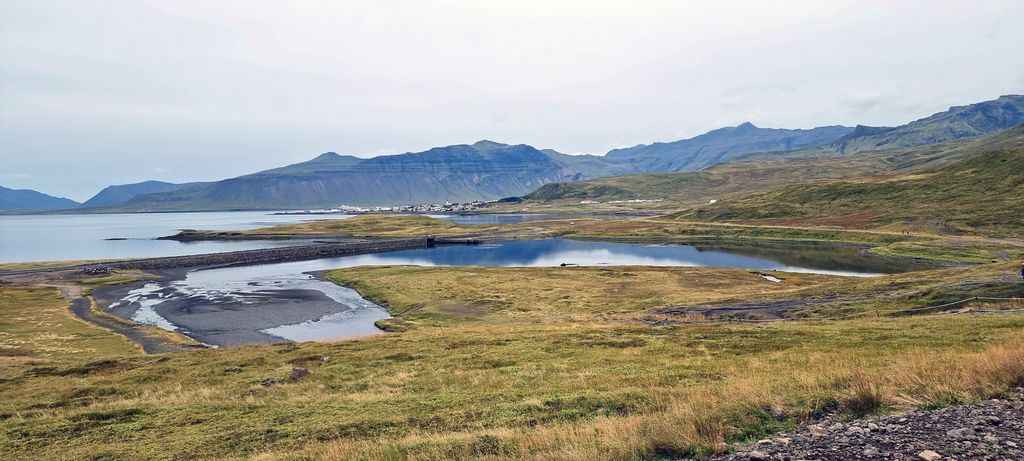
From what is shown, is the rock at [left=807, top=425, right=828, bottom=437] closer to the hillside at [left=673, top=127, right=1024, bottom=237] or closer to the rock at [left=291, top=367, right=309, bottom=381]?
the rock at [left=291, top=367, right=309, bottom=381]

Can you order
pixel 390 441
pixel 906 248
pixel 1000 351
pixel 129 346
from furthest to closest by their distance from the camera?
1. pixel 906 248
2. pixel 129 346
3. pixel 1000 351
4. pixel 390 441

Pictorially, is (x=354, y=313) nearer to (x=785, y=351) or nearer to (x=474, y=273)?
(x=474, y=273)

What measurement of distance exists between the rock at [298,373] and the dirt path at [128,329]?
1051 inches

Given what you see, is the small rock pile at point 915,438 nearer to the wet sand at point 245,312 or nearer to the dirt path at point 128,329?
the wet sand at point 245,312

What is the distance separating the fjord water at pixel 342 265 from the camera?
62.0m

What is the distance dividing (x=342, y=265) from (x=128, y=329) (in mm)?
70056

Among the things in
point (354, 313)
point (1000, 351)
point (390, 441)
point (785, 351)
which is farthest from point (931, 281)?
point (354, 313)

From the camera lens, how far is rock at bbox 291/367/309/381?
26953mm

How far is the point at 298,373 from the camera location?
2762 cm

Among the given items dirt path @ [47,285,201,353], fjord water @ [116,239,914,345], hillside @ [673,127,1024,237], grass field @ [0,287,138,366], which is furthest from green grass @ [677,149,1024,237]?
grass field @ [0,287,138,366]

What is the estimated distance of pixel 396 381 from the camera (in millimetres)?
24562

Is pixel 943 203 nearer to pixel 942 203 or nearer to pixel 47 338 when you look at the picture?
pixel 942 203

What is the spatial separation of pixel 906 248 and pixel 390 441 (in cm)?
12975

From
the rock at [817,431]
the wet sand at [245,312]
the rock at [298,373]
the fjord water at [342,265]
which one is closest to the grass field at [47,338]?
the wet sand at [245,312]
